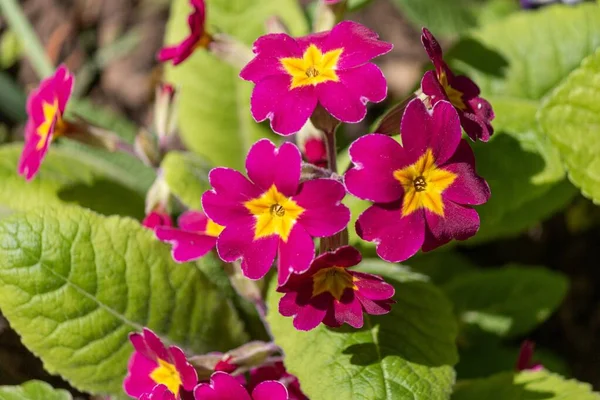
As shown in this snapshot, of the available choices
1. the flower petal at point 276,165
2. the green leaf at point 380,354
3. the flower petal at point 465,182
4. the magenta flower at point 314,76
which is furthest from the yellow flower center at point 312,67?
the green leaf at point 380,354

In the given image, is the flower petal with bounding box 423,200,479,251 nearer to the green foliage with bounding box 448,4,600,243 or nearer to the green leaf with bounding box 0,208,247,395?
the green leaf with bounding box 0,208,247,395

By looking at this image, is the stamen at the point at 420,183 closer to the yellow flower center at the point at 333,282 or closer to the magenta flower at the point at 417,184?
the magenta flower at the point at 417,184

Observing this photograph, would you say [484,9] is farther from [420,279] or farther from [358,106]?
[358,106]

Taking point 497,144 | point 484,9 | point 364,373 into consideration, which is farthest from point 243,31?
point 364,373

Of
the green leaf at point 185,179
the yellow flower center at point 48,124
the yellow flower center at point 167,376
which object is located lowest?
the yellow flower center at point 167,376

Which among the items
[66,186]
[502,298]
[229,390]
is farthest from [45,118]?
[502,298]

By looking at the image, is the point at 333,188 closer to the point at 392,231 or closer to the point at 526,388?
the point at 392,231

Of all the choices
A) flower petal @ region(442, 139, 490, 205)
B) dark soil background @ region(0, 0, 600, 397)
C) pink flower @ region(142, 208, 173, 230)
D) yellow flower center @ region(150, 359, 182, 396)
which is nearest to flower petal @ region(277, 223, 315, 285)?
flower petal @ region(442, 139, 490, 205)
